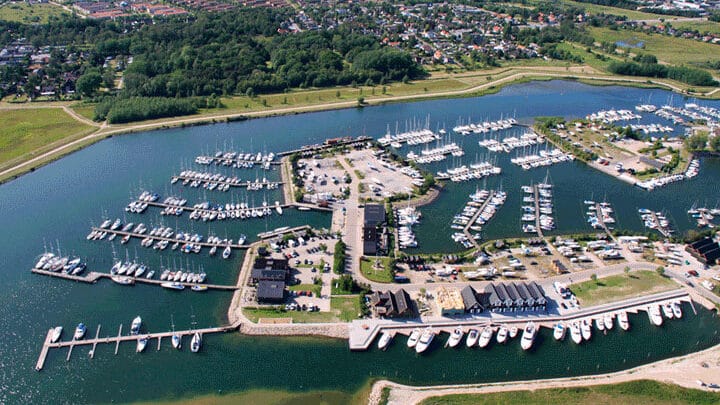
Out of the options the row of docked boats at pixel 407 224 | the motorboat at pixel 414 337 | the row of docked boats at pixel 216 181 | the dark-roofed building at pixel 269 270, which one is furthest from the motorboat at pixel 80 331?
the row of docked boats at pixel 407 224

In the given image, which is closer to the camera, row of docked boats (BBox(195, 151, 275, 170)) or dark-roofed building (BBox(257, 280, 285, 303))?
dark-roofed building (BBox(257, 280, 285, 303))

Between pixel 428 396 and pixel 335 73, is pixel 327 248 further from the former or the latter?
pixel 335 73

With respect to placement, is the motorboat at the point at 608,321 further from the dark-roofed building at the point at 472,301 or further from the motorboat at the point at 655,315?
the dark-roofed building at the point at 472,301

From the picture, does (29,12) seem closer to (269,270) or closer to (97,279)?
(97,279)

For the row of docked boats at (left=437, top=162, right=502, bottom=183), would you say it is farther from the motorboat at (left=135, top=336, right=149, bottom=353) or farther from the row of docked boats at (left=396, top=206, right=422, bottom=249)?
the motorboat at (left=135, top=336, right=149, bottom=353)

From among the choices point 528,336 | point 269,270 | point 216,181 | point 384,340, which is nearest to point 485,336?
point 528,336

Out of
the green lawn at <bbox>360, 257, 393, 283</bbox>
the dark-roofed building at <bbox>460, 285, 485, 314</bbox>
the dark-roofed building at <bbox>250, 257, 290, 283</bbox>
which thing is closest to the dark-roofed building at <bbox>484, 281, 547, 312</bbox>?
the dark-roofed building at <bbox>460, 285, 485, 314</bbox>
